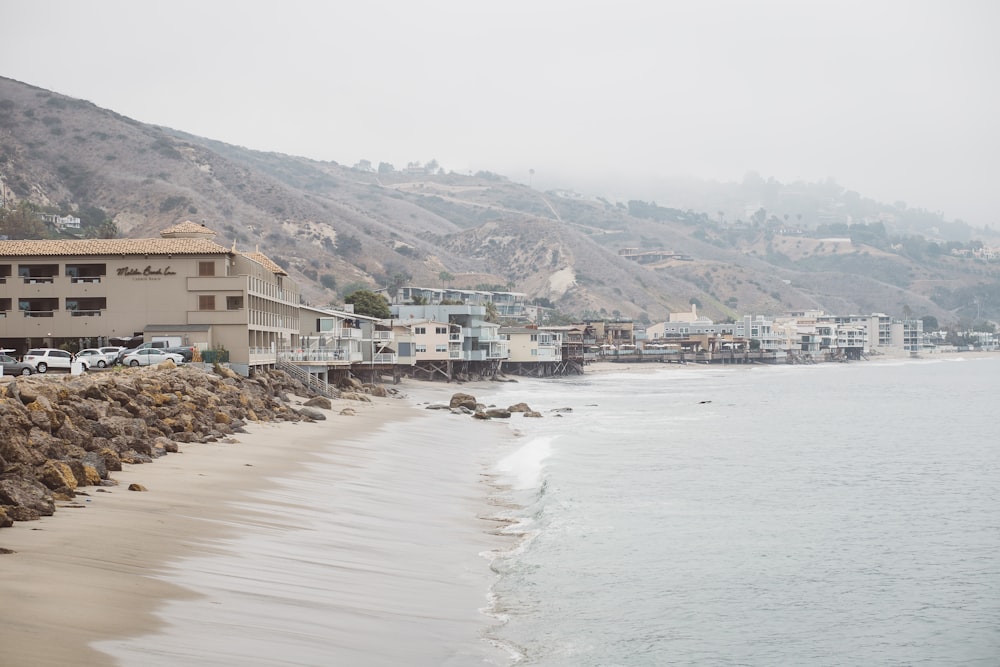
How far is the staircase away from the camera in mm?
53312

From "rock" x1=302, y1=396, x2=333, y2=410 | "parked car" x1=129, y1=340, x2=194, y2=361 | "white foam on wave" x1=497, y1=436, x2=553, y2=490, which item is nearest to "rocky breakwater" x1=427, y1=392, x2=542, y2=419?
"rock" x1=302, y1=396, x2=333, y2=410

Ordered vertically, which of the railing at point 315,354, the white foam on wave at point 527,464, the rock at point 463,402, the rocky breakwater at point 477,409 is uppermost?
the railing at point 315,354

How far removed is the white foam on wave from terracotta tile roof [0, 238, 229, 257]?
1995cm

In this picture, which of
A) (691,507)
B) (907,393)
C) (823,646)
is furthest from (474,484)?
(907,393)

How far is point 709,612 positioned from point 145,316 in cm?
4038

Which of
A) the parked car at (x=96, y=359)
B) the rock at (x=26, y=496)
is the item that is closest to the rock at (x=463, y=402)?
the parked car at (x=96, y=359)

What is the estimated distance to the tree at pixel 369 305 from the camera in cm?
9781

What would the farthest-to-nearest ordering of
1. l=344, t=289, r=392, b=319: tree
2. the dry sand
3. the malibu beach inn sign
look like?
l=344, t=289, r=392, b=319: tree < the malibu beach inn sign < the dry sand

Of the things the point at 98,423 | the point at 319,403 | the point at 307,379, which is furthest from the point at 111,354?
the point at 98,423

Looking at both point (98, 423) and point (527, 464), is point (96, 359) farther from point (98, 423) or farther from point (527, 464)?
point (98, 423)

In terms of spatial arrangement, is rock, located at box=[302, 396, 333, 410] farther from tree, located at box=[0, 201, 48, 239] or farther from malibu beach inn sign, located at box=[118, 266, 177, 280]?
tree, located at box=[0, 201, 48, 239]

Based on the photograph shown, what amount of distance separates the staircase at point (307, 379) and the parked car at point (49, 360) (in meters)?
13.1

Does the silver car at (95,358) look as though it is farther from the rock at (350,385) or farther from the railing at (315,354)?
the rock at (350,385)

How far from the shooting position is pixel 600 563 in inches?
732
